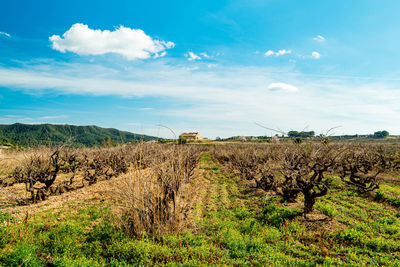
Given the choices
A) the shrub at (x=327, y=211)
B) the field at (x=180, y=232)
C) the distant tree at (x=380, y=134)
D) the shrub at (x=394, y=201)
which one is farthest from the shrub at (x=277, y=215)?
the distant tree at (x=380, y=134)

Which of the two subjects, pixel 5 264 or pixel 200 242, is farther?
pixel 200 242

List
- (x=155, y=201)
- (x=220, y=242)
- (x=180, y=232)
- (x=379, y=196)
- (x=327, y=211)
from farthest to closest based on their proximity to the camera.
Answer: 1. (x=379, y=196)
2. (x=327, y=211)
3. (x=180, y=232)
4. (x=155, y=201)
5. (x=220, y=242)

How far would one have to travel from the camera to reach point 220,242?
5.74 meters

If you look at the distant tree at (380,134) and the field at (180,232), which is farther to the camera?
the distant tree at (380,134)

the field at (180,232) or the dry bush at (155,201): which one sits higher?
the dry bush at (155,201)

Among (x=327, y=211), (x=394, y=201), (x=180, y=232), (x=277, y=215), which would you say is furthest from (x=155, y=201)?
(x=394, y=201)

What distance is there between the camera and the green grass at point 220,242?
4.84 meters

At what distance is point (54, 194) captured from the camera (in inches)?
464

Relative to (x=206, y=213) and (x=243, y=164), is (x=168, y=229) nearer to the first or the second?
(x=206, y=213)

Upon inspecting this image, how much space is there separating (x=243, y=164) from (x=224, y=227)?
12.8 meters

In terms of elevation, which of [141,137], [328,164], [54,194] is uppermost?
[141,137]

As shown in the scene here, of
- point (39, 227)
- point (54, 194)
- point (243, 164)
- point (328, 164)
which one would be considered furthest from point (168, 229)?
point (243, 164)

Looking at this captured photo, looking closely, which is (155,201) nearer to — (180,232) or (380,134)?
(180,232)

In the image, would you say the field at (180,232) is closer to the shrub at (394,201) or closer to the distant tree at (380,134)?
the shrub at (394,201)
